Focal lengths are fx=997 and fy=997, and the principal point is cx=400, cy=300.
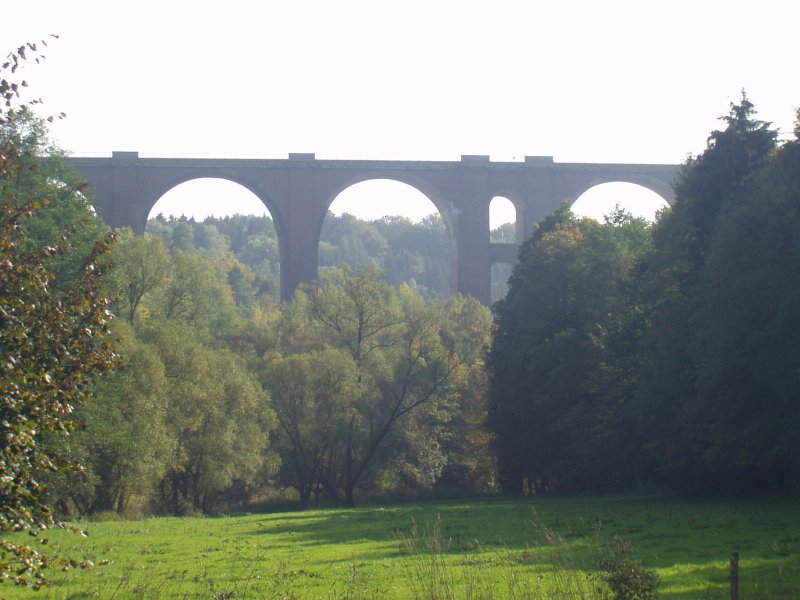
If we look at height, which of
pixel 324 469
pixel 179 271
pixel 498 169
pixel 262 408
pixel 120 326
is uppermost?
pixel 498 169

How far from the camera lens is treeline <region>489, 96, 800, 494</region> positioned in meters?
18.2

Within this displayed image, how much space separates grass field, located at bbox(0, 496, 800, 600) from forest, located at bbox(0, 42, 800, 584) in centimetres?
155

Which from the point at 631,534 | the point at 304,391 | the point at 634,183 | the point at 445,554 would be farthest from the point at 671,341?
the point at 634,183

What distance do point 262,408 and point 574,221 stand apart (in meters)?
12.0

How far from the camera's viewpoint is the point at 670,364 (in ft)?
69.8

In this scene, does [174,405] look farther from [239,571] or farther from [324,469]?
[239,571]

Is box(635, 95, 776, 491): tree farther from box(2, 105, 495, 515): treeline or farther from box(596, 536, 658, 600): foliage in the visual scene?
box(596, 536, 658, 600): foliage

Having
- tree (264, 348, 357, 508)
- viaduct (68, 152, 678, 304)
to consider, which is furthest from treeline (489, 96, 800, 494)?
viaduct (68, 152, 678, 304)

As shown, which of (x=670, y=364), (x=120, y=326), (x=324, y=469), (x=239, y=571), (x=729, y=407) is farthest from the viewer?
(x=324, y=469)

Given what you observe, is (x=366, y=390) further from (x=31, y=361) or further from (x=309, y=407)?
(x=31, y=361)

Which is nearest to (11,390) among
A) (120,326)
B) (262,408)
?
(120,326)

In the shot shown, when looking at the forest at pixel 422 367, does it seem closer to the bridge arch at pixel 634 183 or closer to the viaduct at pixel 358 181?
the viaduct at pixel 358 181

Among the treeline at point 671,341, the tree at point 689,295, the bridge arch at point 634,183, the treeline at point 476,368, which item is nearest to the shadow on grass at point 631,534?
the tree at point 689,295

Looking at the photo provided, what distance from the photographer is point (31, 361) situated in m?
5.48
